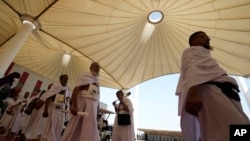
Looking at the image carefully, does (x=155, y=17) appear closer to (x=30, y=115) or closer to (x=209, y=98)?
(x=30, y=115)

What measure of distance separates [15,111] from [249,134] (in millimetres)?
10532

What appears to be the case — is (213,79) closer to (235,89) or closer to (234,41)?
(235,89)

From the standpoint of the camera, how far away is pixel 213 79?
87.3 inches

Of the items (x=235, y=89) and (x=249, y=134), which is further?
(x=235, y=89)

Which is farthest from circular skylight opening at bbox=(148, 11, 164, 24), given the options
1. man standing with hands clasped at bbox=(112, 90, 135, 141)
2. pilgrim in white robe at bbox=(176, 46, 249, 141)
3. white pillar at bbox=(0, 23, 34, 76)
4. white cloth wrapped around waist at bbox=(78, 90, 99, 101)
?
pilgrim in white robe at bbox=(176, 46, 249, 141)

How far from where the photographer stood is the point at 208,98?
7.12 ft

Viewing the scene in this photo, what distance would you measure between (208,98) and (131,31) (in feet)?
41.0

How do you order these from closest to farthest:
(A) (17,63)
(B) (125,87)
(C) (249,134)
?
1. (C) (249,134)
2. (B) (125,87)
3. (A) (17,63)

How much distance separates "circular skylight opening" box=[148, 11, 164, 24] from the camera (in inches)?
514

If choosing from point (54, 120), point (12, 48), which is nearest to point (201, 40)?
point (54, 120)

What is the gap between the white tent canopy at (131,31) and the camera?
451 inches

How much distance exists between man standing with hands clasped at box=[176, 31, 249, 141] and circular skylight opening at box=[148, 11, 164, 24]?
11183 millimetres

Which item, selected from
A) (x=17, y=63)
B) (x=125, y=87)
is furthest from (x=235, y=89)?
(x=17, y=63)

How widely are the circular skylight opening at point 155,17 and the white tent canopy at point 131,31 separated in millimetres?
286
